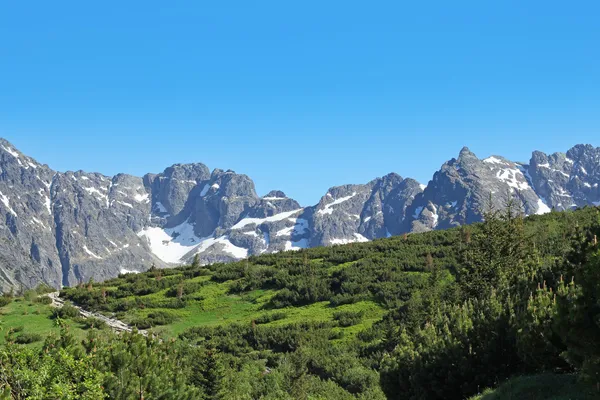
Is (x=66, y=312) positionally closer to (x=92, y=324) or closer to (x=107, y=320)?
(x=107, y=320)

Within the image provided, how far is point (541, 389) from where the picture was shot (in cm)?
1709

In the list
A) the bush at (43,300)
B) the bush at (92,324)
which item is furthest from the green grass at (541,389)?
the bush at (43,300)

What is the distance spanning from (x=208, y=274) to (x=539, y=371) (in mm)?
49542

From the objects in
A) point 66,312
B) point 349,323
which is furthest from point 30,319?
point 349,323

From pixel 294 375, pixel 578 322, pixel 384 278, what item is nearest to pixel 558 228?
pixel 384 278

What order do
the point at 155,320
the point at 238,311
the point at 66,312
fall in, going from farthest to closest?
the point at 238,311, the point at 155,320, the point at 66,312

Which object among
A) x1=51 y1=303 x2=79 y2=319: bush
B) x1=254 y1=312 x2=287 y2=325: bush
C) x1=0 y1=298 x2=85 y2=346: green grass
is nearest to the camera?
x1=0 y1=298 x2=85 y2=346: green grass

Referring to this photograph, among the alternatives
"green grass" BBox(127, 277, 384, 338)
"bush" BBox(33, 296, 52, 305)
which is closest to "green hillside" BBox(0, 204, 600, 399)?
"green grass" BBox(127, 277, 384, 338)

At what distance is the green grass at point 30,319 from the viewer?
1526 inches

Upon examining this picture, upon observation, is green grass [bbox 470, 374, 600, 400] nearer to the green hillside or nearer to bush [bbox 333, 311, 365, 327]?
the green hillside

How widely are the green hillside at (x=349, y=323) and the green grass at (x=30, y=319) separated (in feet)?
0.83

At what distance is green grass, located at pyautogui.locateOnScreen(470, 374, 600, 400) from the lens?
16.0 metres

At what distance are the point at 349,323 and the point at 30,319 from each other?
26644 mm

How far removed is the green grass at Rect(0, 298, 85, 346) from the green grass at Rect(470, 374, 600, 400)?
2956cm
